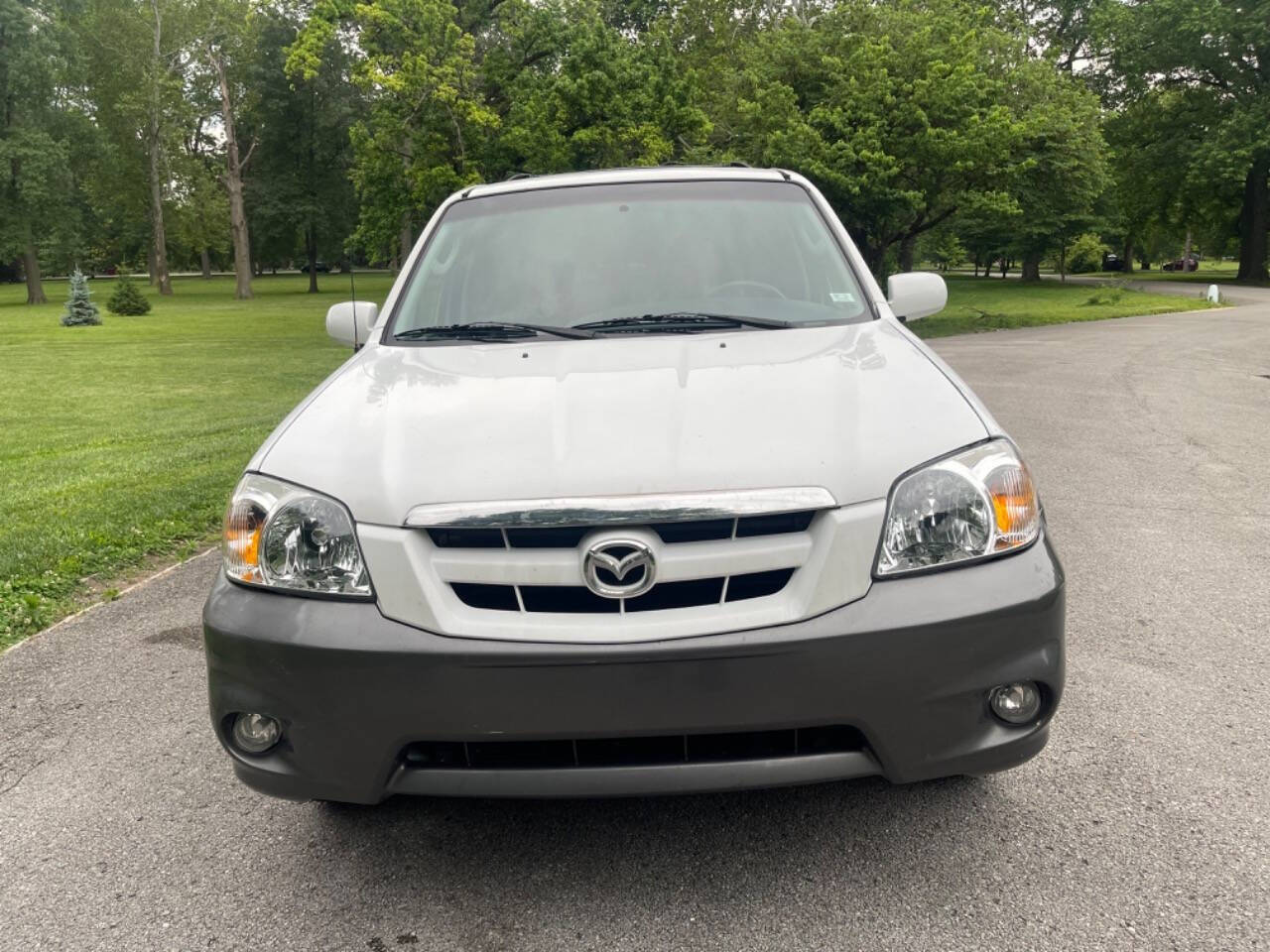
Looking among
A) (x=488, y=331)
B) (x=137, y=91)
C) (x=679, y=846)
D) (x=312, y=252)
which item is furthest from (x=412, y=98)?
(x=312, y=252)

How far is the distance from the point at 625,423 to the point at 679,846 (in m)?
1.10

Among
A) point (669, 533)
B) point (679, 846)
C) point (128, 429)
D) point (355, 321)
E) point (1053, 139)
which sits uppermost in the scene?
point (1053, 139)

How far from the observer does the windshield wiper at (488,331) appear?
10.5 ft

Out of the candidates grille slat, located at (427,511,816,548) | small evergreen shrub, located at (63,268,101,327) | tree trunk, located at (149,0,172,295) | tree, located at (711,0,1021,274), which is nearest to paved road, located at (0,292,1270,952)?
grille slat, located at (427,511,816,548)

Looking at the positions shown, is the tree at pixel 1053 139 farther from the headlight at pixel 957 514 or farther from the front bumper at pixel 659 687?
the front bumper at pixel 659 687

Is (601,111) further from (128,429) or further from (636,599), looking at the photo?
(636,599)

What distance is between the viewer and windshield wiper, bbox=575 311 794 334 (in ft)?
10.4

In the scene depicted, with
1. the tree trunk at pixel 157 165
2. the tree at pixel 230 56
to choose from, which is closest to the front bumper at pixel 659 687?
the tree at pixel 230 56

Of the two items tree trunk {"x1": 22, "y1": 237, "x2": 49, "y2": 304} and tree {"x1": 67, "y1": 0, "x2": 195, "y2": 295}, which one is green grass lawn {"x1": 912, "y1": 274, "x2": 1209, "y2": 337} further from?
tree trunk {"x1": 22, "y1": 237, "x2": 49, "y2": 304}

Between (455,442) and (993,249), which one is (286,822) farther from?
(993,249)

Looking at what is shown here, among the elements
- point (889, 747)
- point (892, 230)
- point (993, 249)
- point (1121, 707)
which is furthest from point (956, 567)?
point (993, 249)

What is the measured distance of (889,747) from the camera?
2.15 metres

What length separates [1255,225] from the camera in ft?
147

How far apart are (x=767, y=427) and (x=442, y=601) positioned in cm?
83
